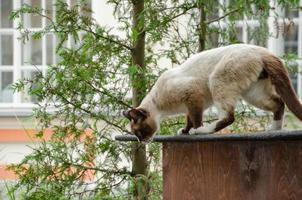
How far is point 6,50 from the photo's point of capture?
14477mm

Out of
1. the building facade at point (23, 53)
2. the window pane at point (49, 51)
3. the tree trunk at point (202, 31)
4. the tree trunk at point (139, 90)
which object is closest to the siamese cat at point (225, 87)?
the tree trunk at point (139, 90)

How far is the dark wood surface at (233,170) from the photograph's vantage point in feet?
15.0

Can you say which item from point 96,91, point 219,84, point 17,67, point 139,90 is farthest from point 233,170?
point 17,67

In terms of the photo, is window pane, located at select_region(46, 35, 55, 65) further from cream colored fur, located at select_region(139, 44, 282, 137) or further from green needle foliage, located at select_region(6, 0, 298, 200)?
cream colored fur, located at select_region(139, 44, 282, 137)

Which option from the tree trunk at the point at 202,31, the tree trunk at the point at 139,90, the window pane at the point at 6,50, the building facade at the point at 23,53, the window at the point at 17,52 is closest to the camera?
the tree trunk at the point at 139,90

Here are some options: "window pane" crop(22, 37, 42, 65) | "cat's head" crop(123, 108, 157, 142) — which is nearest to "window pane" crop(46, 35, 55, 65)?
"window pane" crop(22, 37, 42, 65)

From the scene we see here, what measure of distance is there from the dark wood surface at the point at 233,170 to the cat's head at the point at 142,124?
0.36 feet

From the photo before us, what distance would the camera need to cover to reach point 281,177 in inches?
180

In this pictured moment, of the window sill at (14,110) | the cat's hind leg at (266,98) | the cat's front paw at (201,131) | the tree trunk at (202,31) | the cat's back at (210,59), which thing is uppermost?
the tree trunk at (202,31)

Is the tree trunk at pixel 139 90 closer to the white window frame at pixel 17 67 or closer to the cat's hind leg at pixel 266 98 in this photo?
the cat's hind leg at pixel 266 98

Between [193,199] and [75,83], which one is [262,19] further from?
[193,199]

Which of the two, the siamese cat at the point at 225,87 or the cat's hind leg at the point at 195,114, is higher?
the siamese cat at the point at 225,87

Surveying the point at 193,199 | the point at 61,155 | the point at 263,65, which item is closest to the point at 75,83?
the point at 61,155

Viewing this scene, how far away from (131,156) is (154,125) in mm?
1467
